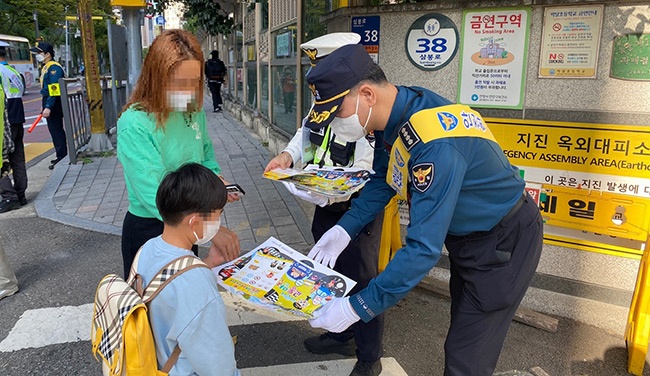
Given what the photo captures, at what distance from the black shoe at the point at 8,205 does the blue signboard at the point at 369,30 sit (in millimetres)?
4934

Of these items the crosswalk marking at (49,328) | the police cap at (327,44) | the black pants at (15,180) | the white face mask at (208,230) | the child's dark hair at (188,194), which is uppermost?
the police cap at (327,44)

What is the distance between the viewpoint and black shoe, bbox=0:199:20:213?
6109 millimetres

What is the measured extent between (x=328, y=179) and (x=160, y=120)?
2.86ft

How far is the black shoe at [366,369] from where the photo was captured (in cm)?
287

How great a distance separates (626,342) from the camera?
3.21 metres

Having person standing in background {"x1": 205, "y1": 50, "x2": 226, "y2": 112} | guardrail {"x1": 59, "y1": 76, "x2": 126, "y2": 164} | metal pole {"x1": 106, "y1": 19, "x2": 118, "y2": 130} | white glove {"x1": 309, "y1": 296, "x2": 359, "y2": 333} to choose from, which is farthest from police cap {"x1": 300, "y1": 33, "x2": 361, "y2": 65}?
person standing in background {"x1": 205, "y1": 50, "x2": 226, "y2": 112}

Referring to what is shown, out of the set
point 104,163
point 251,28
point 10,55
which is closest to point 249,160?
point 104,163

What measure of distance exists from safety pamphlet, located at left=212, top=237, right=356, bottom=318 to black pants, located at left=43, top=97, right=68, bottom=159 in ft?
24.7

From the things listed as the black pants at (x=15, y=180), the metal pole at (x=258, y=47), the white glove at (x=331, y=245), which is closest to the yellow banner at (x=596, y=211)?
the white glove at (x=331, y=245)

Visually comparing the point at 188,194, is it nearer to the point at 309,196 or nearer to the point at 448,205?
the point at 448,205

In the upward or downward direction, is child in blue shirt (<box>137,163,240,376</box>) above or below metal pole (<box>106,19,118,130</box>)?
below

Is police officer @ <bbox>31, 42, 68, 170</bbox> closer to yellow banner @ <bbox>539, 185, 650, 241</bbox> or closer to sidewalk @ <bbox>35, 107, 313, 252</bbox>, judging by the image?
sidewalk @ <bbox>35, 107, 313, 252</bbox>

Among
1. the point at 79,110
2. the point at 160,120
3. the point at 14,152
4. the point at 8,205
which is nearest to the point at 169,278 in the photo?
the point at 160,120

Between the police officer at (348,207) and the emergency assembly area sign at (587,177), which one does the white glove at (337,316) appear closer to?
the police officer at (348,207)
